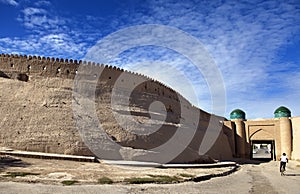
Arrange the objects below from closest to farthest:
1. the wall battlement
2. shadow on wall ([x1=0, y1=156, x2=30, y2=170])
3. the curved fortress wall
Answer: shadow on wall ([x1=0, y1=156, x2=30, y2=170]), the curved fortress wall, the wall battlement

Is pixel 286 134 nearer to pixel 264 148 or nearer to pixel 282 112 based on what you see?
pixel 282 112

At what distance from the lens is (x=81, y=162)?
1302cm

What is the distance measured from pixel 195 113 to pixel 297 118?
9.59 m

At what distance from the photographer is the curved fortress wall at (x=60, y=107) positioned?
1486cm

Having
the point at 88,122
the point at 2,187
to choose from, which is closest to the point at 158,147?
the point at 88,122

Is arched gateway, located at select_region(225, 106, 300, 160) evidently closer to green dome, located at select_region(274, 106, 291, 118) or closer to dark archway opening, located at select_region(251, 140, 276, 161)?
green dome, located at select_region(274, 106, 291, 118)

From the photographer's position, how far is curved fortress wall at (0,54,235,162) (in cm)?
1486

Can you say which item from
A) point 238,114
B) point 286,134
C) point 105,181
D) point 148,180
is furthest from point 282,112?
point 105,181

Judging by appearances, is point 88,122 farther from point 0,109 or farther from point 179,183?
point 179,183

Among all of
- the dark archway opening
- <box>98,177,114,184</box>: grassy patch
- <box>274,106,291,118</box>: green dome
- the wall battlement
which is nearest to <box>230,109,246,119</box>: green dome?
the dark archway opening

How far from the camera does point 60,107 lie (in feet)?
56.5

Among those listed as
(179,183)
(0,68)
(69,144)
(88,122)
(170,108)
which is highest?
(0,68)

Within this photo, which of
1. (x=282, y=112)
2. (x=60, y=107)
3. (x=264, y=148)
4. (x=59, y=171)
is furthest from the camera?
(x=264, y=148)

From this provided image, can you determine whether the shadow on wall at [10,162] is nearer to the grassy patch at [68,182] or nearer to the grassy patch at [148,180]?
the grassy patch at [68,182]
